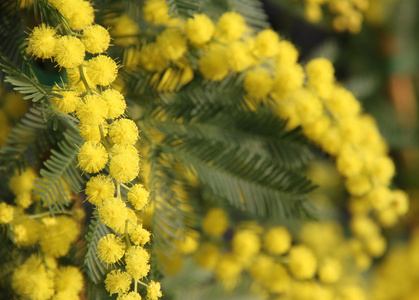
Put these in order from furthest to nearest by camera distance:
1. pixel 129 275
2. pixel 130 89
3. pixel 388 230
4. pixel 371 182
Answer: pixel 388 230
pixel 371 182
pixel 130 89
pixel 129 275

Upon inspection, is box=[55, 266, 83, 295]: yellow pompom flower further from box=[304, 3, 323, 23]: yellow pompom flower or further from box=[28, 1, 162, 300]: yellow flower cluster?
box=[304, 3, 323, 23]: yellow pompom flower

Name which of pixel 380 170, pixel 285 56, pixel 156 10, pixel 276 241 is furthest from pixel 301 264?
pixel 156 10

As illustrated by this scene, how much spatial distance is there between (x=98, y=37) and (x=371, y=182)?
16.7 inches

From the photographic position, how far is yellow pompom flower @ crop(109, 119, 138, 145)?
34cm

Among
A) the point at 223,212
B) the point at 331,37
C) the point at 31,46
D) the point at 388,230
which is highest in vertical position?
the point at 31,46

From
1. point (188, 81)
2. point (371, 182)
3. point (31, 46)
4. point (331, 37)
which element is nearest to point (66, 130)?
point (31, 46)

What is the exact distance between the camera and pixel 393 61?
3.37ft

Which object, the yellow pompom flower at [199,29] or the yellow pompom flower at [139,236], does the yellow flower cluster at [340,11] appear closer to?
the yellow pompom flower at [199,29]

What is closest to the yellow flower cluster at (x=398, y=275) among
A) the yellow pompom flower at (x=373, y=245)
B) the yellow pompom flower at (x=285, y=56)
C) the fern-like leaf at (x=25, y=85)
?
the yellow pompom flower at (x=373, y=245)

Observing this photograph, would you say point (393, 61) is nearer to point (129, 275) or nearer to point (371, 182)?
point (371, 182)

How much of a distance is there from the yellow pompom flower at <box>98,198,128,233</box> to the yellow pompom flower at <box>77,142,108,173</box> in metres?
0.03

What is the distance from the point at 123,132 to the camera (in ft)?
1.13

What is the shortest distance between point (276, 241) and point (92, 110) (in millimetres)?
378

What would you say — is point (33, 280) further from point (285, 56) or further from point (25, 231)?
point (285, 56)
